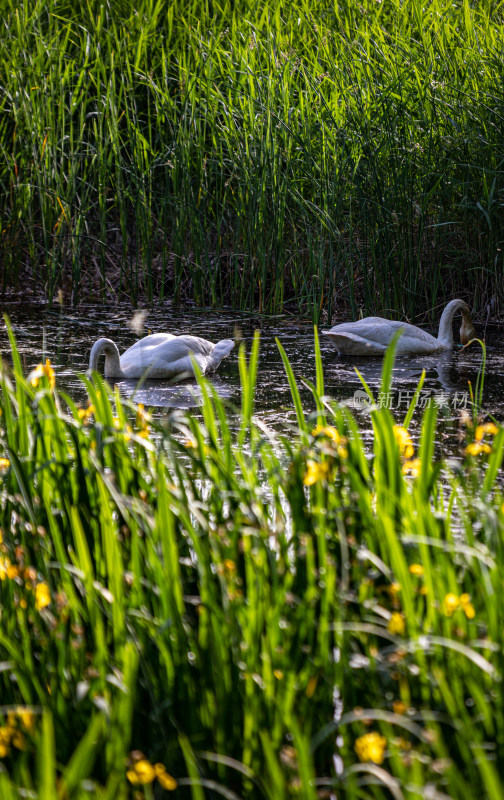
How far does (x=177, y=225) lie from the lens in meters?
6.85

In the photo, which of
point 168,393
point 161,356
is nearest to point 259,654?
point 168,393

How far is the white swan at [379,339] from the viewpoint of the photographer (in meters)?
5.45

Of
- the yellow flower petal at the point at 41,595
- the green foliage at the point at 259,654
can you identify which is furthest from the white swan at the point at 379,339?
the yellow flower petal at the point at 41,595

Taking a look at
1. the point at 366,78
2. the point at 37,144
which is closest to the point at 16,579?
the point at 366,78

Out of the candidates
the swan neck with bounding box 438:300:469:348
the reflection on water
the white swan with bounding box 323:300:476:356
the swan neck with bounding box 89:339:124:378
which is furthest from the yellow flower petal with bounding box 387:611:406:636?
the swan neck with bounding box 438:300:469:348

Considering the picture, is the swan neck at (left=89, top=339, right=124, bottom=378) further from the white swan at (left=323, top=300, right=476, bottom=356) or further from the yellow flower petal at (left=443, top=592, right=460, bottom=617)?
the yellow flower petal at (left=443, top=592, right=460, bottom=617)

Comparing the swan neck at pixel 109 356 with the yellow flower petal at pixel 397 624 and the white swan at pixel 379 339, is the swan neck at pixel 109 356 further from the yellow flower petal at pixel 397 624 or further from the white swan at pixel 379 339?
the yellow flower petal at pixel 397 624

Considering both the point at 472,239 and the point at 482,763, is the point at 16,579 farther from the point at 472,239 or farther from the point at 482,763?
the point at 472,239

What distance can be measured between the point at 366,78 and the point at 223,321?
1748 mm

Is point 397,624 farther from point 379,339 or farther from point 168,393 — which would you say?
point 379,339

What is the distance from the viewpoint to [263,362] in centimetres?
542

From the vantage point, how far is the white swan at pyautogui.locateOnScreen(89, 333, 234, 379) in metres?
5.05

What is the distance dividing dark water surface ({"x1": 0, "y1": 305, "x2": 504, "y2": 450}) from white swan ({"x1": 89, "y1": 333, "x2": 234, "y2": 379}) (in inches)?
3.0

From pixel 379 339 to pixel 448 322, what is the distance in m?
0.62
